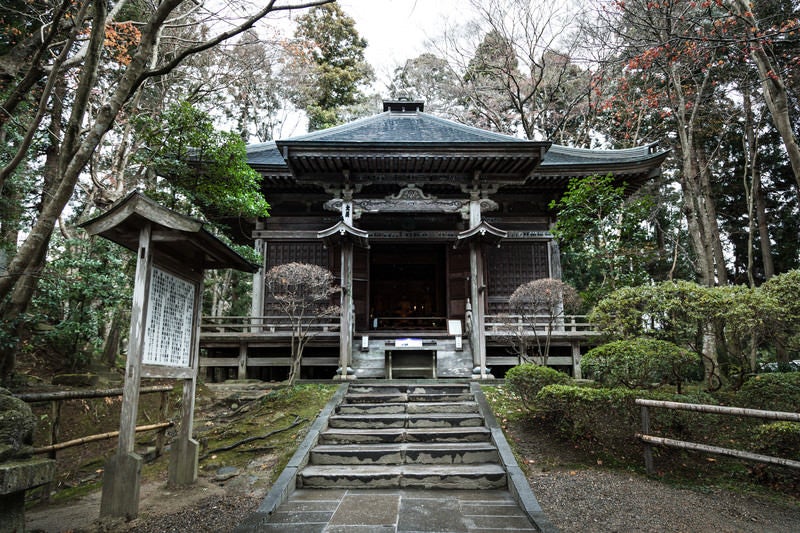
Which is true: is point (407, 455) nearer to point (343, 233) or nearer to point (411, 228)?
point (343, 233)

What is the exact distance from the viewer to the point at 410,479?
17.7 ft

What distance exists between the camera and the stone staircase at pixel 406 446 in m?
5.38

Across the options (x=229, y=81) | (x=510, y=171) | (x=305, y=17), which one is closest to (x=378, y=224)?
(x=510, y=171)

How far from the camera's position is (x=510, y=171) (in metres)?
10.5

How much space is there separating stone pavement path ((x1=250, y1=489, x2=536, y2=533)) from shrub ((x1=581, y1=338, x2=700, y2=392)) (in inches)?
89.5

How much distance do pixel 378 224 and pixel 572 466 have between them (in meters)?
8.39

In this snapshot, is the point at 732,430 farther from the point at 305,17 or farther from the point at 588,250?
the point at 305,17

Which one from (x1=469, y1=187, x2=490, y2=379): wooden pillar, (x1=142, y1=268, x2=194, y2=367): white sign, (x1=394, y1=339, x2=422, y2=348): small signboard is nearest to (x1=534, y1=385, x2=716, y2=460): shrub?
(x1=469, y1=187, x2=490, y2=379): wooden pillar

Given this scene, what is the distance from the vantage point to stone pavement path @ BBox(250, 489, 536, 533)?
13.7 feet

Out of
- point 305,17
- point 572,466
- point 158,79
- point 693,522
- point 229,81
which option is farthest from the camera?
point 305,17

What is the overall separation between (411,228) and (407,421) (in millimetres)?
6501

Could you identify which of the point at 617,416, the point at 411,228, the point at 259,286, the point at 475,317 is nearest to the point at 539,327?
the point at 475,317

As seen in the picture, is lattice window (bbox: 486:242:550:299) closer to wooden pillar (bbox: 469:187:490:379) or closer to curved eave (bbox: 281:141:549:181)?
wooden pillar (bbox: 469:187:490:379)

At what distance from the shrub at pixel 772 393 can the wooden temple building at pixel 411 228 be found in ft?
14.9
